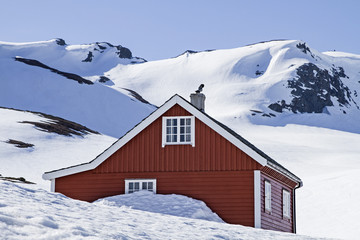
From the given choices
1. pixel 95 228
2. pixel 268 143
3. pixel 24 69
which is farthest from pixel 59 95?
pixel 95 228

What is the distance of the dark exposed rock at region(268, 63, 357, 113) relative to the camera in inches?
6365

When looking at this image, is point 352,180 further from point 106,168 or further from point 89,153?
point 106,168

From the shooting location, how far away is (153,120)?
25.3m

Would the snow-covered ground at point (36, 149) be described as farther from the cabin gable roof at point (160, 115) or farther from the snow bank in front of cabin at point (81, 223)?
the snow bank in front of cabin at point (81, 223)

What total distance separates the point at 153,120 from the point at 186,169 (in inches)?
83.7

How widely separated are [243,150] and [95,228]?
12964 mm

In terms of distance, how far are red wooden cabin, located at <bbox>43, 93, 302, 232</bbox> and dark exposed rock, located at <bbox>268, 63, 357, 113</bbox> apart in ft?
423

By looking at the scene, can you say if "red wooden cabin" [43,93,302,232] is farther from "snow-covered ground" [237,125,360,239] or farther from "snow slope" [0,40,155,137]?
"snow slope" [0,40,155,137]

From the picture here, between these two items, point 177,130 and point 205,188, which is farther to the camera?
point 177,130

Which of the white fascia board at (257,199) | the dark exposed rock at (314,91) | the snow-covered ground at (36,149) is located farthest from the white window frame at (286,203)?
the dark exposed rock at (314,91)

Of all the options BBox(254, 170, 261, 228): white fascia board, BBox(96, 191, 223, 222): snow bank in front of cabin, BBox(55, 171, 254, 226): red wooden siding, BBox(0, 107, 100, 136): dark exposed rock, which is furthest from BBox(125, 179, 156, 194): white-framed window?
BBox(0, 107, 100, 136): dark exposed rock

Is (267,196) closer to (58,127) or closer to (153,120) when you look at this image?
(153,120)

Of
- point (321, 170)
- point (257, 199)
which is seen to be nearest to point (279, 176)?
point (257, 199)

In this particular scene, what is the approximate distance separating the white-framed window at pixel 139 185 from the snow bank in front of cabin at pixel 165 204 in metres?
0.61
